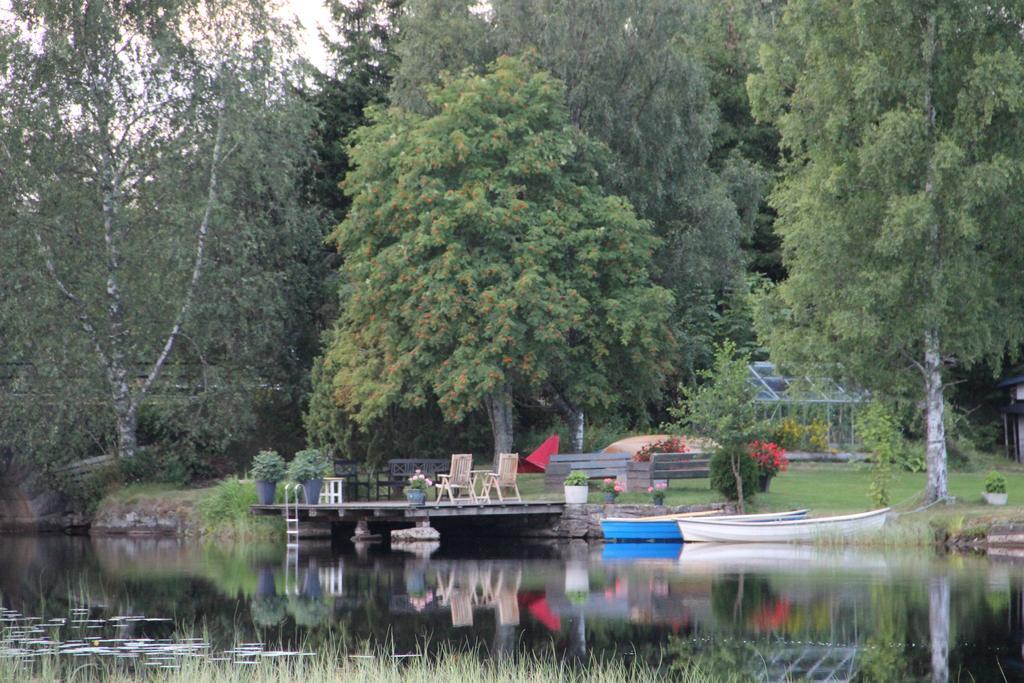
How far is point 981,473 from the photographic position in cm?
3300

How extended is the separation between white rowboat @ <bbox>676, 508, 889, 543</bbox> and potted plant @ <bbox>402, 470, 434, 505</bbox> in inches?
194

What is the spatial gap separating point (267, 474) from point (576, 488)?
6186 millimetres

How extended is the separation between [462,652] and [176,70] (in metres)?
22.4

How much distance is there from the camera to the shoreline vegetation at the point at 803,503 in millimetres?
22500

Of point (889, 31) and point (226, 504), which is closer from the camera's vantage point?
point (889, 31)

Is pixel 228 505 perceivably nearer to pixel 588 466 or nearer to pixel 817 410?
pixel 588 466

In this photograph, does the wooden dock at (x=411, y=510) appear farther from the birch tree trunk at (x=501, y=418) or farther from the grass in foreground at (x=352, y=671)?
the grass in foreground at (x=352, y=671)

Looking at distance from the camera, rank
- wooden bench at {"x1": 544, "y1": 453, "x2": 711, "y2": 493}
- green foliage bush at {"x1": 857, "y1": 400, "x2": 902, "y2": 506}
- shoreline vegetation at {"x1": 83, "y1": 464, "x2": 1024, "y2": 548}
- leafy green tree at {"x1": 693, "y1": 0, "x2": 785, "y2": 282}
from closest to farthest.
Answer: shoreline vegetation at {"x1": 83, "y1": 464, "x2": 1024, "y2": 548} < green foliage bush at {"x1": 857, "y1": 400, "x2": 902, "y2": 506} < wooden bench at {"x1": 544, "y1": 453, "x2": 711, "y2": 493} < leafy green tree at {"x1": 693, "y1": 0, "x2": 785, "y2": 282}

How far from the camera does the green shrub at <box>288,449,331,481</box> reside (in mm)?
26500

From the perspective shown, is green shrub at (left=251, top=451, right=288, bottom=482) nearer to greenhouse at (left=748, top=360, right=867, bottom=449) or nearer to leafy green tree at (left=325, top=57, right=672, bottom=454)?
leafy green tree at (left=325, top=57, right=672, bottom=454)

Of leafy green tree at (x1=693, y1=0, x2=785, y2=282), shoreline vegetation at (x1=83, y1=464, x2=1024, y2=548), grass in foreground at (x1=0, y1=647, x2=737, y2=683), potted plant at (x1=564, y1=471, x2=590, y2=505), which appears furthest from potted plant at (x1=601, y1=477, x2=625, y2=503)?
leafy green tree at (x1=693, y1=0, x2=785, y2=282)

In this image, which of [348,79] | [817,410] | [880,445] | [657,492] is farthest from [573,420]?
[348,79]

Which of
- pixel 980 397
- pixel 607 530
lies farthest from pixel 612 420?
pixel 980 397

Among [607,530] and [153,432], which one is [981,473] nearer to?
[607,530]
